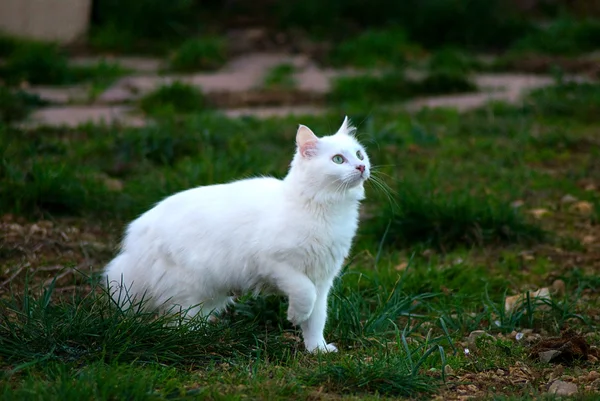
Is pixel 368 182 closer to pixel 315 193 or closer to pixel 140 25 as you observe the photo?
pixel 315 193

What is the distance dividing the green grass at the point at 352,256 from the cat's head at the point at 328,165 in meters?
0.42

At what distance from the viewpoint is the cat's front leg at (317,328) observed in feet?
12.7

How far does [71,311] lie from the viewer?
3.55 metres

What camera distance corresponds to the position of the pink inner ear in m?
3.88

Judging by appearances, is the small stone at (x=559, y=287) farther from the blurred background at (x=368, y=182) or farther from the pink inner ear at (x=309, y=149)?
the pink inner ear at (x=309, y=149)

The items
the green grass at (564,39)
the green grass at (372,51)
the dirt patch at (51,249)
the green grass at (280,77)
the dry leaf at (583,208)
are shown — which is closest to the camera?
the dirt patch at (51,249)

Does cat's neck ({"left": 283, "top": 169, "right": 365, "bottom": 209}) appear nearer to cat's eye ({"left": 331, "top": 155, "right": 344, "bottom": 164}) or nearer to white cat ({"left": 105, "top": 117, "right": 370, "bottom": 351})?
white cat ({"left": 105, "top": 117, "right": 370, "bottom": 351})

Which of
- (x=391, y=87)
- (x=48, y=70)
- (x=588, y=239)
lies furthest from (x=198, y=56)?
(x=588, y=239)

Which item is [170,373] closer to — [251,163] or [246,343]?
[246,343]

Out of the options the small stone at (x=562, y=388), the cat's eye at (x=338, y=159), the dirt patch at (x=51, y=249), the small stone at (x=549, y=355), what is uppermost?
the cat's eye at (x=338, y=159)

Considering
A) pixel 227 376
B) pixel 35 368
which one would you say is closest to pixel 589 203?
pixel 227 376

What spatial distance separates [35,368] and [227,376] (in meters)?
0.65

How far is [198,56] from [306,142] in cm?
619

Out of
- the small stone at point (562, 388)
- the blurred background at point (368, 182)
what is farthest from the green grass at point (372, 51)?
the small stone at point (562, 388)
